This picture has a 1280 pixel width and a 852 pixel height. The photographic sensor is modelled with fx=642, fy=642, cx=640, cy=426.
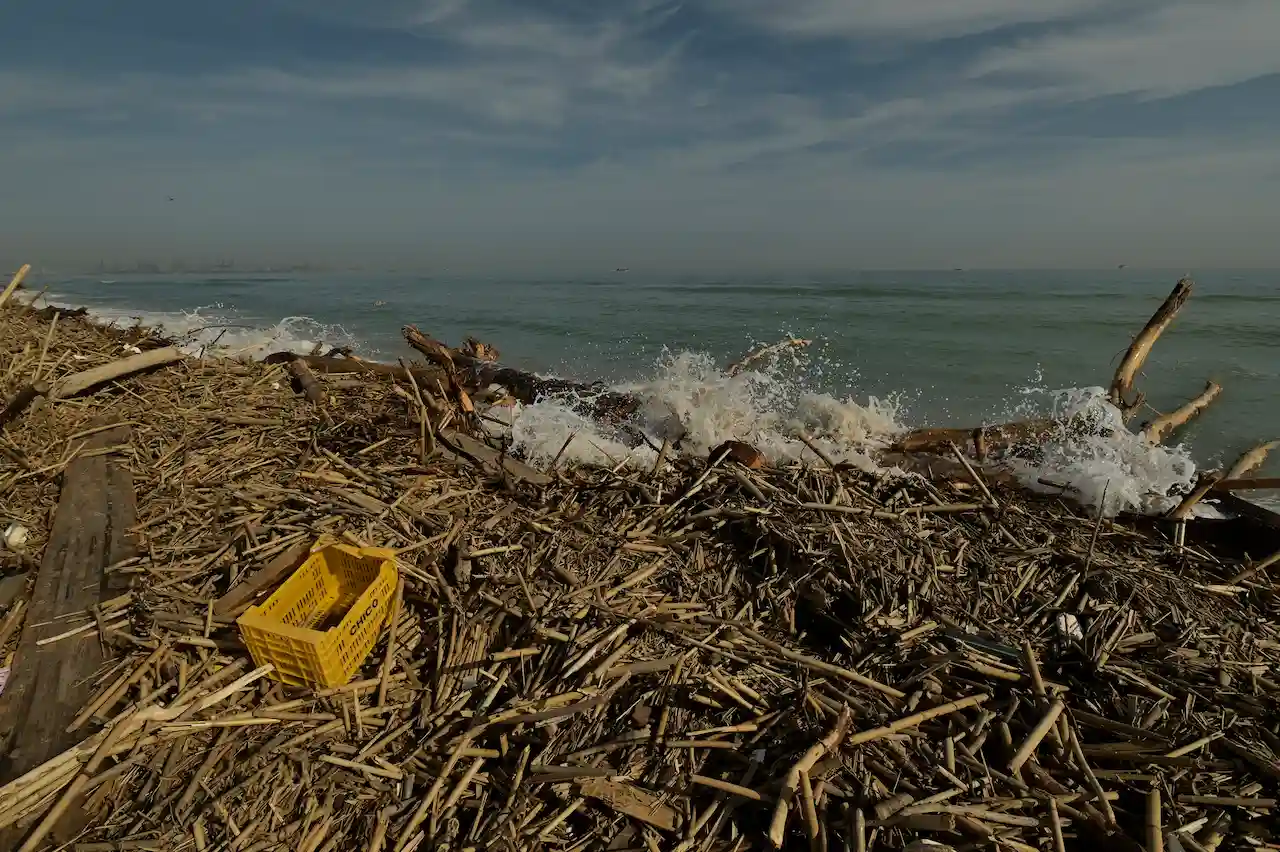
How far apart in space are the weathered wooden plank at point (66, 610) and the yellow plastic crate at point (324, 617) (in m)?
0.68

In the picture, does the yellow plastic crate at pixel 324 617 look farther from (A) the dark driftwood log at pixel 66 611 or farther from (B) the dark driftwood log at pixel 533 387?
(B) the dark driftwood log at pixel 533 387

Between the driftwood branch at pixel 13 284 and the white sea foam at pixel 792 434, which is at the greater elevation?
the driftwood branch at pixel 13 284

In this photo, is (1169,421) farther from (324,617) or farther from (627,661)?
(324,617)

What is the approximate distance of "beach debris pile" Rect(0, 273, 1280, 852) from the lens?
7.29 feet

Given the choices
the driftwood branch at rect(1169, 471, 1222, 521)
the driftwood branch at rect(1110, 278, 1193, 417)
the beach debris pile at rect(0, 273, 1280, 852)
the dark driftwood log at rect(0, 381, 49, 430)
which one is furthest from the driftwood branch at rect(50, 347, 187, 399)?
the driftwood branch at rect(1110, 278, 1193, 417)

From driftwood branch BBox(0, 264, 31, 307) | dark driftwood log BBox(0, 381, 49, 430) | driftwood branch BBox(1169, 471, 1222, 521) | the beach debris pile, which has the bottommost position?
the beach debris pile

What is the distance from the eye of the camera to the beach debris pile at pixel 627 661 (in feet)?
7.29

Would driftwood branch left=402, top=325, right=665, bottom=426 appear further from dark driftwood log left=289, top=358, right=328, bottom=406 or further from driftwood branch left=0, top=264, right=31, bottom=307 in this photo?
driftwood branch left=0, top=264, right=31, bottom=307

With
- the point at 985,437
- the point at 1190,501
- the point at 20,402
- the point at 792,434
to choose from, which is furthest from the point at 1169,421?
the point at 20,402

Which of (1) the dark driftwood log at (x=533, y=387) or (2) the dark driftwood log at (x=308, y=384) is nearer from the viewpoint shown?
(2) the dark driftwood log at (x=308, y=384)

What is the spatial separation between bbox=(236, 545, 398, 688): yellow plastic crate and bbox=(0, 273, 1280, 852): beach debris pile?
A: 93mm

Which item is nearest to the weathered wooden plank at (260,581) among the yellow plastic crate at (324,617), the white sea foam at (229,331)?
the yellow plastic crate at (324,617)

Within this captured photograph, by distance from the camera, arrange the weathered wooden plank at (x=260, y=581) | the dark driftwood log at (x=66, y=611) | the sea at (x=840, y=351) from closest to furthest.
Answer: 1. the dark driftwood log at (x=66, y=611)
2. the weathered wooden plank at (x=260, y=581)
3. the sea at (x=840, y=351)

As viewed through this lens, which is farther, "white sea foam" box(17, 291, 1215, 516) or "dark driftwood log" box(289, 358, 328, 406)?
"dark driftwood log" box(289, 358, 328, 406)
